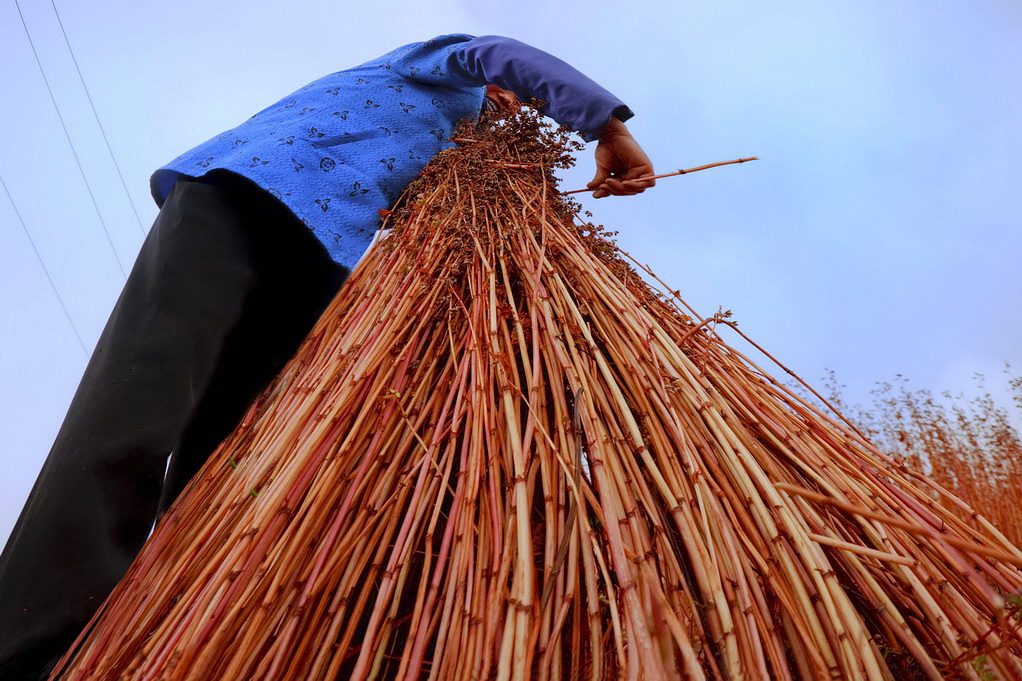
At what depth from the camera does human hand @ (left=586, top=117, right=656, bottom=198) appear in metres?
1.24

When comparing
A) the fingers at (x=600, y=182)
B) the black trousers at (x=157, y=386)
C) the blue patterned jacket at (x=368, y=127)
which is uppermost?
the blue patterned jacket at (x=368, y=127)

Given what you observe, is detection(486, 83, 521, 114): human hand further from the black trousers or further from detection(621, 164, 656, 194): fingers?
the black trousers

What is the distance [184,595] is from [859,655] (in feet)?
2.03

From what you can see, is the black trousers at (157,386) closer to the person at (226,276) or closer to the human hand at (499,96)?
the person at (226,276)

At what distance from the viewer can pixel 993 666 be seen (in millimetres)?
500

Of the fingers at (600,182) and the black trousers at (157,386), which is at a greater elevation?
the fingers at (600,182)

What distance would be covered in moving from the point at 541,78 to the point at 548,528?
0.94 meters

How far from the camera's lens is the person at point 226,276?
859 mm

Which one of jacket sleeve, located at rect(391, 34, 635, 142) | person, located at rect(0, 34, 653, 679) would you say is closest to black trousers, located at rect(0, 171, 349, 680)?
person, located at rect(0, 34, 653, 679)

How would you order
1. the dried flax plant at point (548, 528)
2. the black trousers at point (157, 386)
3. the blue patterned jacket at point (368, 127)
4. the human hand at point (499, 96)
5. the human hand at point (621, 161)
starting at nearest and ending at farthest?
the dried flax plant at point (548, 528) < the black trousers at point (157, 386) < the blue patterned jacket at point (368, 127) < the human hand at point (621, 161) < the human hand at point (499, 96)

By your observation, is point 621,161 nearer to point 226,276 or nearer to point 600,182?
point 600,182

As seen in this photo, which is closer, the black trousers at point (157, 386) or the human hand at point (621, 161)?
the black trousers at point (157, 386)

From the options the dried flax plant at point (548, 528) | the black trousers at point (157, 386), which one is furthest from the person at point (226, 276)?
the dried flax plant at point (548, 528)

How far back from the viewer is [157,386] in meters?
0.97
